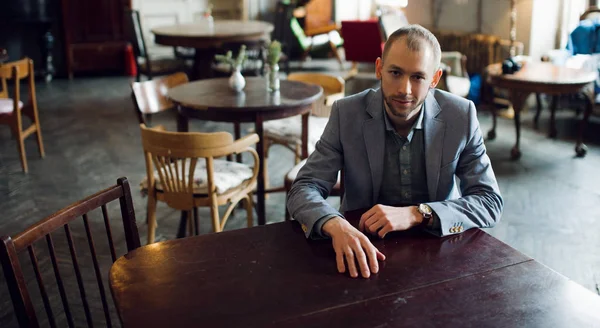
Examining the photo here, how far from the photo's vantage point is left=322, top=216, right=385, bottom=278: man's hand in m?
1.47

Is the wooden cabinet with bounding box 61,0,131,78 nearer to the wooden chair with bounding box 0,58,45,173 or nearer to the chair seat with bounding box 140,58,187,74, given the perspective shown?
the chair seat with bounding box 140,58,187,74

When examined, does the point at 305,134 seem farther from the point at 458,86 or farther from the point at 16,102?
the point at 458,86

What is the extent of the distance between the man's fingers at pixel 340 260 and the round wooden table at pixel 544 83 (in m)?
4.07

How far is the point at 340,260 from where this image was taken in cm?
150

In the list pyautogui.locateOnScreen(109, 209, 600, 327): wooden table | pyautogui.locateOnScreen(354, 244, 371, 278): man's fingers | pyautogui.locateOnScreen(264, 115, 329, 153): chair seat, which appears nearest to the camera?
pyautogui.locateOnScreen(109, 209, 600, 327): wooden table

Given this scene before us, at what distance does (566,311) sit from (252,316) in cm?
70

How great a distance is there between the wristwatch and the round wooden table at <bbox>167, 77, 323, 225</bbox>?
1763 mm

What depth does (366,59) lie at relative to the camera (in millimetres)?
7836

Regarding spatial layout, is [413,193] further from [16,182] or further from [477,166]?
[16,182]

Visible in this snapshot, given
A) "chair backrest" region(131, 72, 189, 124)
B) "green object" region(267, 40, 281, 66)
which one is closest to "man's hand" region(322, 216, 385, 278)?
"green object" region(267, 40, 281, 66)

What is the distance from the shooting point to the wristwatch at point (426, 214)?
168cm

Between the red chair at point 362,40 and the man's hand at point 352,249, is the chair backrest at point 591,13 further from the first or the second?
the man's hand at point 352,249

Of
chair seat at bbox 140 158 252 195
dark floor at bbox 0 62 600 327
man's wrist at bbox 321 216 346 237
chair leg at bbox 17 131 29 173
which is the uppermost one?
man's wrist at bbox 321 216 346 237

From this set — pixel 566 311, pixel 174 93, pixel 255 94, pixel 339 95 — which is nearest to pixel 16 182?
pixel 174 93
